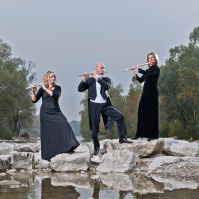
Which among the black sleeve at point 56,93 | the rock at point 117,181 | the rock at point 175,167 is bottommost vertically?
the rock at point 117,181

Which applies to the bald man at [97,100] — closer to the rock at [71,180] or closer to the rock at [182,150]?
the rock at [71,180]

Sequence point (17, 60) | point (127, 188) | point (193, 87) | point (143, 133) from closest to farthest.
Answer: point (127, 188), point (143, 133), point (193, 87), point (17, 60)

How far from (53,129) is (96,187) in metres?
2.70

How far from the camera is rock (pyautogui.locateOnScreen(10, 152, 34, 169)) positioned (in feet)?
29.2

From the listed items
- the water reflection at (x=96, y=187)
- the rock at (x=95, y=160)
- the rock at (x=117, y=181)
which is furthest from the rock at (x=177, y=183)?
the rock at (x=95, y=160)

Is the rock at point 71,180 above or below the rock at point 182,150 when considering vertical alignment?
below

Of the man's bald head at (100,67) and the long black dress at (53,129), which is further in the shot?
the man's bald head at (100,67)

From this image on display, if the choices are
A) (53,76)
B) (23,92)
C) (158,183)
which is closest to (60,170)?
(53,76)

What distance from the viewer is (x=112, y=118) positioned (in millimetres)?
8852

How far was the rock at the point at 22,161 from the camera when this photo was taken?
8906mm

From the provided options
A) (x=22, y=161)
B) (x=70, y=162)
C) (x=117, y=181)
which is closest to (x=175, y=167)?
(x=117, y=181)

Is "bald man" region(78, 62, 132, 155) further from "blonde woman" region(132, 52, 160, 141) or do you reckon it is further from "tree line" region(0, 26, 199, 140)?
"tree line" region(0, 26, 199, 140)

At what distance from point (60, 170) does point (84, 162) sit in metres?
0.58

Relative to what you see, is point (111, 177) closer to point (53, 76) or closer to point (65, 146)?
point (65, 146)
